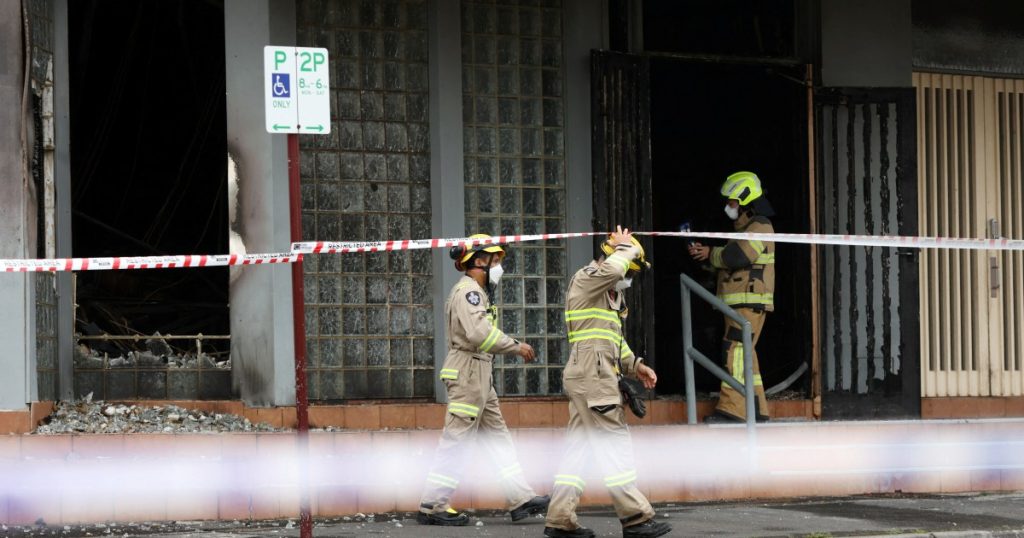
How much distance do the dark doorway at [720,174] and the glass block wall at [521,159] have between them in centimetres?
141

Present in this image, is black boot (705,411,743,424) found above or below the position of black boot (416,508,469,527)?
above

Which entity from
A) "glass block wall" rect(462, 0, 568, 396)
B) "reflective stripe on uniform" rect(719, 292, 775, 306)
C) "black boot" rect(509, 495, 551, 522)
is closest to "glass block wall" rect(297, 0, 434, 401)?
"glass block wall" rect(462, 0, 568, 396)

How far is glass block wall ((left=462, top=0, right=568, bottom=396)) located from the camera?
1231 centimetres

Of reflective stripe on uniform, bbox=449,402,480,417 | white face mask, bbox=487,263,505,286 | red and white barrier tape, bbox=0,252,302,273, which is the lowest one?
reflective stripe on uniform, bbox=449,402,480,417

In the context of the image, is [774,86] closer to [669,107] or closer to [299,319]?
[669,107]

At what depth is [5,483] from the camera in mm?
9750

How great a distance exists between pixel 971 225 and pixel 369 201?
17.7 ft

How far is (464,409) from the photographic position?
403 inches

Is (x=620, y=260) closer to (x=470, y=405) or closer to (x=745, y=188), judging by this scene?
(x=470, y=405)

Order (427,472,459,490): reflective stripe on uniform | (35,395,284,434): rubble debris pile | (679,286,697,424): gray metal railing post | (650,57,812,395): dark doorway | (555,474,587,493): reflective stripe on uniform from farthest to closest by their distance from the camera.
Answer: (650,57,812,395): dark doorway, (679,286,697,424): gray metal railing post, (35,395,284,434): rubble debris pile, (427,472,459,490): reflective stripe on uniform, (555,474,587,493): reflective stripe on uniform

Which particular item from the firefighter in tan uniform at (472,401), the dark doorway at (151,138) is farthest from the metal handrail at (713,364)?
the dark doorway at (151,138)

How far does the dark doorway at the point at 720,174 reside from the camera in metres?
13.6

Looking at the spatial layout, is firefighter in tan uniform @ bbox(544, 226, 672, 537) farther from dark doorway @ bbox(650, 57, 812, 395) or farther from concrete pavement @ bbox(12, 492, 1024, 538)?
dark doorway @ bbox(650, 57, 812, 395)

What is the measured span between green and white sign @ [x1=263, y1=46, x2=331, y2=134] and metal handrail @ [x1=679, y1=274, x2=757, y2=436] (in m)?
4.59
